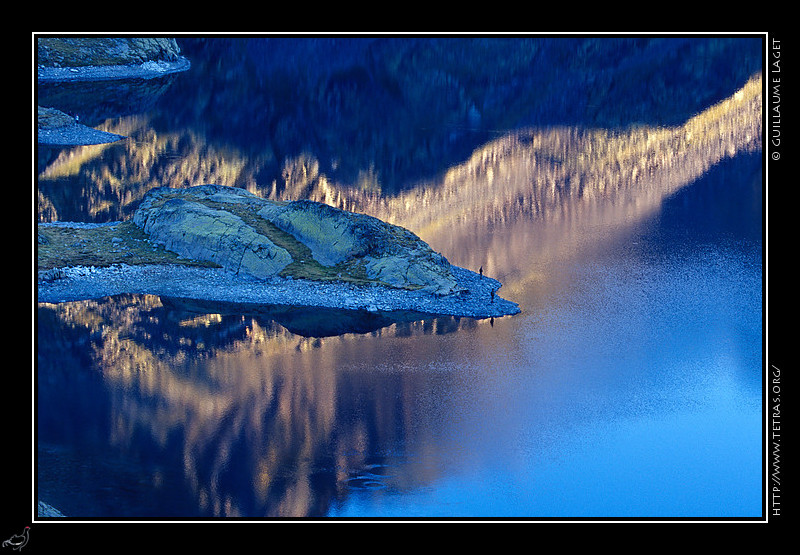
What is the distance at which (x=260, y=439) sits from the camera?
36812 mm

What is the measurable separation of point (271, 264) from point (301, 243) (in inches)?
93.8

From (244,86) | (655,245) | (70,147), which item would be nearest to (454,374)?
(655,245)

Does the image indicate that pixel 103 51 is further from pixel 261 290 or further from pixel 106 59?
pixel 261 290

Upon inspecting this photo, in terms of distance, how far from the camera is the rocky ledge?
4934 cm

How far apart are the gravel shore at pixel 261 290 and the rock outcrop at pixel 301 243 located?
2.02ft

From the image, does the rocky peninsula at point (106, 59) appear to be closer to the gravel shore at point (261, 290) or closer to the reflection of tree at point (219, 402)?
the gravel shore at point (261, 290)

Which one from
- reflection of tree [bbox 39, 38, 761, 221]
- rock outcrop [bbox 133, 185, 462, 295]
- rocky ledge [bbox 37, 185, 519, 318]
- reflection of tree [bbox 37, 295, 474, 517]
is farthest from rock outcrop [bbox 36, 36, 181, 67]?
reflection of tree [bbox 37, 295, 474, 517]

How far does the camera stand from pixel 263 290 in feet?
165

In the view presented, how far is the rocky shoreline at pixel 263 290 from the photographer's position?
4853cm

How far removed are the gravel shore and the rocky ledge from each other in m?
0.04

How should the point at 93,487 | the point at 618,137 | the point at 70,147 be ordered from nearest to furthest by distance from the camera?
the point at 93,487 < the point at 70,147 < the point at 618,137

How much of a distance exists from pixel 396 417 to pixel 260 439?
4.56 meters

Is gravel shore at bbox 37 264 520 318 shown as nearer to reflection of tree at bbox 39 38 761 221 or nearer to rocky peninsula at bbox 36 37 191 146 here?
reflection of tree at bbox 39 38 761 221

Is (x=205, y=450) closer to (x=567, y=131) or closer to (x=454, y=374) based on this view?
(x=454, y=374)
